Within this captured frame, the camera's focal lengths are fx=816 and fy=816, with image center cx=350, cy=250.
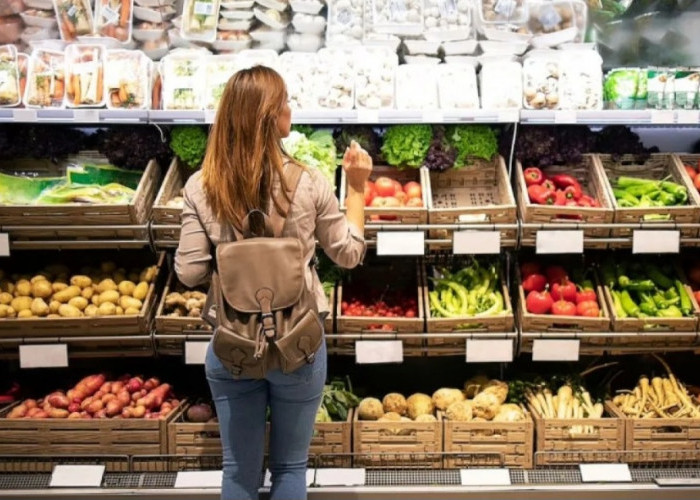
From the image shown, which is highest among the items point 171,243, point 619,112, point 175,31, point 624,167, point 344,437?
point 175,31

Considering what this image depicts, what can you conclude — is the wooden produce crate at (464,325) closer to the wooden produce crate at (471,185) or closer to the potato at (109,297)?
Result: the wooden produce crate at (471,185)

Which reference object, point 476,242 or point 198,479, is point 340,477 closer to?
point 198,479

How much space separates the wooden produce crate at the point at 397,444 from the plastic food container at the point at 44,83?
78.8 inches

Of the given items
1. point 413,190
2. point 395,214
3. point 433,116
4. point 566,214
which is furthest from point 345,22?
point 566,214

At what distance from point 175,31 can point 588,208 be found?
2151 millimetres

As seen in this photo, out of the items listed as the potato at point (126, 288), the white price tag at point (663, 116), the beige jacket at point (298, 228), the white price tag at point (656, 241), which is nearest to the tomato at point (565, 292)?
the white price tag at point (656, 241)

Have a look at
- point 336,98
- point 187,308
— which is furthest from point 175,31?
point 187,308

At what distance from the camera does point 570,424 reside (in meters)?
3.48

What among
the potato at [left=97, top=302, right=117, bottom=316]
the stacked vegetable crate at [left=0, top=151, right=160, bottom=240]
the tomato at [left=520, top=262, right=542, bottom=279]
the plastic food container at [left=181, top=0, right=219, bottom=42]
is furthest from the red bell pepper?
the potato at [left=97, top=302, right=117, bottom=316]

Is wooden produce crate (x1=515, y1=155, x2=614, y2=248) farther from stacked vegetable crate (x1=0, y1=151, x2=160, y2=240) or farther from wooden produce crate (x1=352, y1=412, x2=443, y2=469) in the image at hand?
stacked vegetable crate (x1=0, y1=151, x2=160, y2=240)

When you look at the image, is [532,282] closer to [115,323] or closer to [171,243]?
[171,243]

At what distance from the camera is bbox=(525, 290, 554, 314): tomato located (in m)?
3.70

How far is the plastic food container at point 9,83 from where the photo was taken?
3719 mm

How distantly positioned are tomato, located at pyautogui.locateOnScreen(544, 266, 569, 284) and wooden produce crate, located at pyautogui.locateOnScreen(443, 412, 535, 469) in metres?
0.71
